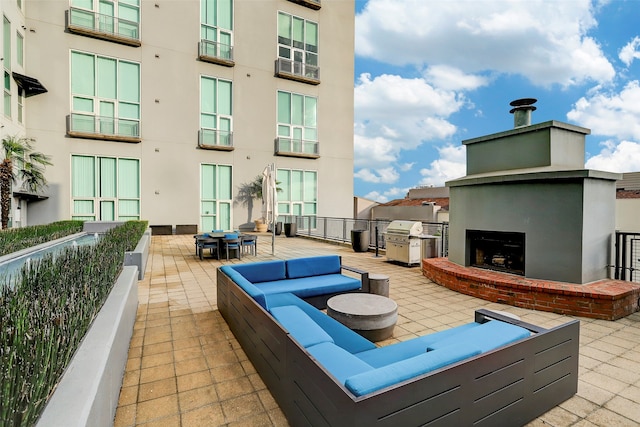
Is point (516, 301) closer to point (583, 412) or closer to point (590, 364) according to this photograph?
point (590, 364)

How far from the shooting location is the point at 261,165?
53.0 feet

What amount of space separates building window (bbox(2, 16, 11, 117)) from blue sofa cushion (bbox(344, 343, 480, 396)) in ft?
45.7

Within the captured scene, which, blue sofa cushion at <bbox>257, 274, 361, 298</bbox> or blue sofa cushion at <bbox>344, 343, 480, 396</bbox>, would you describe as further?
blue sofa cushion at <bbox>257, 274, 361, 298</bbox>

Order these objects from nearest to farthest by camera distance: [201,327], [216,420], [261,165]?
[216,420] < [201,327] < [261,165]

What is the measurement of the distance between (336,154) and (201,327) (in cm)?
1557

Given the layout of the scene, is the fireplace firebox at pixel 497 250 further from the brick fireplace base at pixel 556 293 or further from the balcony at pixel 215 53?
the balcony at pixel 215 53

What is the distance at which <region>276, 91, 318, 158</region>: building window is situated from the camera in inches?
660

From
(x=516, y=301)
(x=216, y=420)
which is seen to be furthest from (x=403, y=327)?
(x=216, y=420)

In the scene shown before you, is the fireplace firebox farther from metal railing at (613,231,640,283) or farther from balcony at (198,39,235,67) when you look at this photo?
balcony at (198,39,235,67)

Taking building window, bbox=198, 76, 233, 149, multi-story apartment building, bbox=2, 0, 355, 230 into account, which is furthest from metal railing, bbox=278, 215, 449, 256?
building window, bbox=198, 76, 233, 149

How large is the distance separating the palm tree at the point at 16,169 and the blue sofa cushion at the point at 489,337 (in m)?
11.7

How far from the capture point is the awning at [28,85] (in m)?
10.7

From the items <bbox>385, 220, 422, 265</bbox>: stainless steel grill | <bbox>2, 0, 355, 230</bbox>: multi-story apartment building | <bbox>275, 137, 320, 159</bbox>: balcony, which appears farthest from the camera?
<bbox>275, 137, 320, 159</bbox>: balcony

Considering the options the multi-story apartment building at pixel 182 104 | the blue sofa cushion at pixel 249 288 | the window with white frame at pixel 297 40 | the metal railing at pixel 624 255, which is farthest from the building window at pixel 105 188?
the metal railing at pixel 624 255
